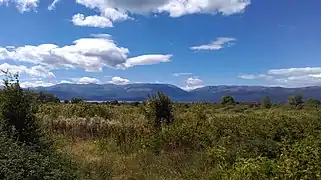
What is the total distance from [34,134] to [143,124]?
6.50 meters

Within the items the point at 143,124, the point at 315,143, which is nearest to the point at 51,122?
the point at 143,124

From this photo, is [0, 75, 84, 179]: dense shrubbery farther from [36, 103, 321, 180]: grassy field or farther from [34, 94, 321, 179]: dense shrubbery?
[34, 94, 321, 179]: dense shrubbery

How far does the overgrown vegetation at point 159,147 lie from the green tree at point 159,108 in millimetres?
40

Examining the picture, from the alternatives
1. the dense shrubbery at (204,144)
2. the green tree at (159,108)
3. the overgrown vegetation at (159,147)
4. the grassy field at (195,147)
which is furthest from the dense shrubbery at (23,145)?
the green tree at (159,108)

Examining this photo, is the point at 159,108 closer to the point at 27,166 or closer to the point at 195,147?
the point at 195,147

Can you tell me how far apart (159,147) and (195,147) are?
1073 mm

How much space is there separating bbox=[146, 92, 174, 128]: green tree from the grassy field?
0.94 feet

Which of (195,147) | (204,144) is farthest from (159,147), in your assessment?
(204,144)

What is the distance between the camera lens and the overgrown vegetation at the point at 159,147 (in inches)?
286

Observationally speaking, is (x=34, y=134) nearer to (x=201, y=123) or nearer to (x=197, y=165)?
(x=197, y=165)

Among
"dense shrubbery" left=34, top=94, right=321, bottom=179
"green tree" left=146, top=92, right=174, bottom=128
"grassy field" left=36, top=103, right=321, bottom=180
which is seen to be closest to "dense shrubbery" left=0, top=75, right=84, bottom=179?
"grassy field" left=36, top=103, right=321, bottom=180

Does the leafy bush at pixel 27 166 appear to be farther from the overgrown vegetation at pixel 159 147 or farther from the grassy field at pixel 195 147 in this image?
the grassy field at pixel 195 147

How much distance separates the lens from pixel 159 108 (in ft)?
56.2

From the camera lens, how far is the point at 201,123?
14.6 metres
